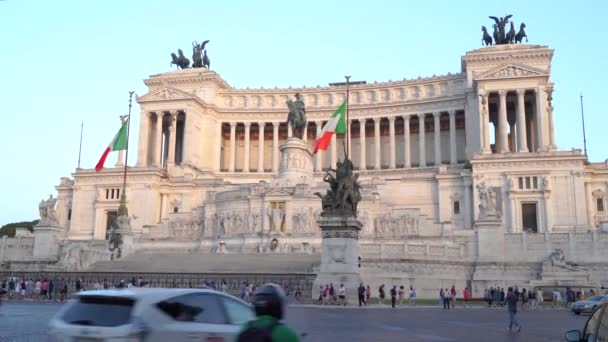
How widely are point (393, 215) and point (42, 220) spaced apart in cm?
3207

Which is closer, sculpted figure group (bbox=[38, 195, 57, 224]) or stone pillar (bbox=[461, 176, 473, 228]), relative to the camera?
sculpted figure group (bbox=[38, 195, 57, 224])

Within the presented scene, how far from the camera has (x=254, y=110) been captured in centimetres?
9400

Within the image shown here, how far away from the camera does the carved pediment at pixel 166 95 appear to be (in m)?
86.7

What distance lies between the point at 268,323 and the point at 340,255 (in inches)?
1014

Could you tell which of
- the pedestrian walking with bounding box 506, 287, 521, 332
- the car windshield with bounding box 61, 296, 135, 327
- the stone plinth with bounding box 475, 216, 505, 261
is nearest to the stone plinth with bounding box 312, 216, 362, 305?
the pedestrian walking with bounding box 506, 287, 521, 332

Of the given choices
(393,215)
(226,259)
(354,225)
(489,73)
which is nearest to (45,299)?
(226,259)

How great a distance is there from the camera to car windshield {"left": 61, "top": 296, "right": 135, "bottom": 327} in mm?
8146

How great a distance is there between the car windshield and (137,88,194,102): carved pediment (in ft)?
262

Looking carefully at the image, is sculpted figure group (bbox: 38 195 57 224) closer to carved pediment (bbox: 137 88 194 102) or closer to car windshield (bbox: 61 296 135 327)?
carved pediment (bbox: 137 88 194 102)

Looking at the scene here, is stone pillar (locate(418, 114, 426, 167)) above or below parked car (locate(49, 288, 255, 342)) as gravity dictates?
above

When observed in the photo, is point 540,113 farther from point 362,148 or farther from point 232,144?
point 232,144

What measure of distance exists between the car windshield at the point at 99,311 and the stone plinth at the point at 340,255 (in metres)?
22.5

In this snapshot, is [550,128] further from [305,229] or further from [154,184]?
[154,184]

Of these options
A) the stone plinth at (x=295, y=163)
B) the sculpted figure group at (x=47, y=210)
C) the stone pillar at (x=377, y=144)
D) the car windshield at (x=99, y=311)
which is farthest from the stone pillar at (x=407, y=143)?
the car windshield at (x=99, y=311)
